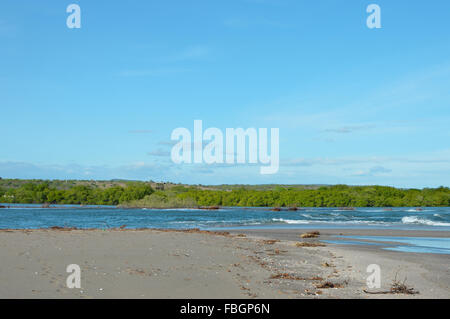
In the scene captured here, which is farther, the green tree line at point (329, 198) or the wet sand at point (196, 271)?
the green tree line at point (329, 198)

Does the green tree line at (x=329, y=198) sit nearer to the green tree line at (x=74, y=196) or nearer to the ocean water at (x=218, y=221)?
the green tree line at (x=74, y=196)

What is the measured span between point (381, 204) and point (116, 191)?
10021 cm

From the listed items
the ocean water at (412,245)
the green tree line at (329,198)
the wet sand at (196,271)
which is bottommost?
the green tree line at (329,198)

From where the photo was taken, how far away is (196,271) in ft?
49.5

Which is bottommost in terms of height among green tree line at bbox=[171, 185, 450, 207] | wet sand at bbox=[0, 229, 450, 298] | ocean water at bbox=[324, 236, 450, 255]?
green tree line at bbox=[171, 185, 450, 207]

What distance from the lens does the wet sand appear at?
1166 cm

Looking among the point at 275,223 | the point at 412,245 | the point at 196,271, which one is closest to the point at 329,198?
the point at 275,223

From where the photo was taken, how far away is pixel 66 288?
11.4m

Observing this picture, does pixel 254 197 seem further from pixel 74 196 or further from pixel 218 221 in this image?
pixel 218 221

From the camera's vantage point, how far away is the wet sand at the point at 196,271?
11.7 meters

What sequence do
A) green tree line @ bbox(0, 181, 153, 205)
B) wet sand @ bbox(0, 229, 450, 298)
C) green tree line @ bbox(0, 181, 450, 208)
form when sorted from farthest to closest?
1. green tree line @ bbox(0, 181, 450, 208)
2. green tree line @ bbox(0, 181, 153, 205)
3. wet sand @ bbox(0, 229, 450, 298)

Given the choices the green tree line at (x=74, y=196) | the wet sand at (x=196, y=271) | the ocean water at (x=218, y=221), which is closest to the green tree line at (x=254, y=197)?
the green tree line at (x=74, y=196)

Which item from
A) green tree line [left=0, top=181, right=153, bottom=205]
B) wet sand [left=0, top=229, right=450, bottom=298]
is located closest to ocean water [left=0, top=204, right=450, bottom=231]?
wet sand [left=0, top=229, right=450, bottom=298]

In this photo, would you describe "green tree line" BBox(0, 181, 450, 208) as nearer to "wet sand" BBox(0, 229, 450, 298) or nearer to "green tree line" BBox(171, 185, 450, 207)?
"green tree line" BBox(171, 185, 450, 207)
